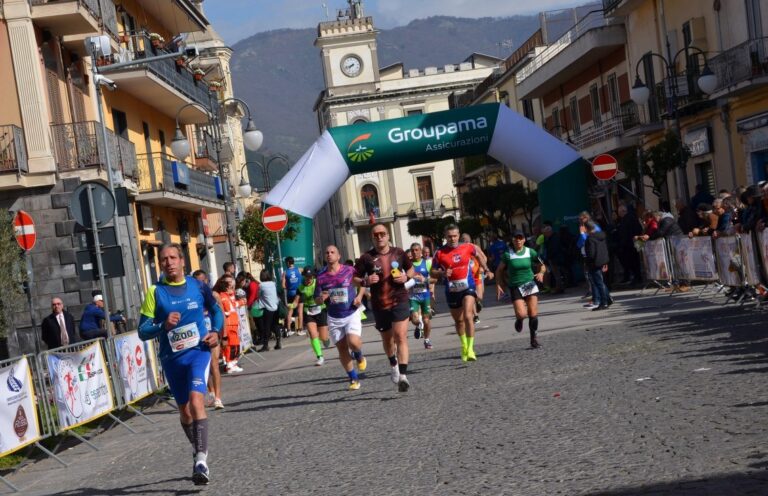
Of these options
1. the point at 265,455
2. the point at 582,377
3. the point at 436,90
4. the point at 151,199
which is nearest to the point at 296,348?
the point at 151,199

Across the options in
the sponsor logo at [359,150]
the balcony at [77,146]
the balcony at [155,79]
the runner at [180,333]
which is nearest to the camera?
the runner at [180,333]

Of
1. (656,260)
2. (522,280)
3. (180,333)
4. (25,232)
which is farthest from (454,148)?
(180,333)

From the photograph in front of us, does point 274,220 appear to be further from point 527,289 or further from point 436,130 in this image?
point 527,289

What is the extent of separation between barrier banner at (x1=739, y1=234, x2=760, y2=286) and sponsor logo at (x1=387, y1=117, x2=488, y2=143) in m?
13.4

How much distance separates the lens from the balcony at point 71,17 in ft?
88.6

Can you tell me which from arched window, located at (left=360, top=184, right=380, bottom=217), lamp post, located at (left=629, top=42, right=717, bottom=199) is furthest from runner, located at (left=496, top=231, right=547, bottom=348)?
arched window, located at (left=360, top=184, right=380, bottom=217)

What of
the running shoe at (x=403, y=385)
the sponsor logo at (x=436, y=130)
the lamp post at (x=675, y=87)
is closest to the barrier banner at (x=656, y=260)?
the lamp post at (x=675, y=87)

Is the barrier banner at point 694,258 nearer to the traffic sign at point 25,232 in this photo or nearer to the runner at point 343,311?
the runner at point 343,311

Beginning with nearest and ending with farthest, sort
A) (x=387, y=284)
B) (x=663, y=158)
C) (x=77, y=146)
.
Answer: (x=387, y=284)
(x=77, y=146)
(x=663, y=158)

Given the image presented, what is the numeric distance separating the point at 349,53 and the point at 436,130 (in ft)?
249

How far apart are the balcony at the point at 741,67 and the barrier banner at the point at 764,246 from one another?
42.2ft

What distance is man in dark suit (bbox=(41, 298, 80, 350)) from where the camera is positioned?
2186cm

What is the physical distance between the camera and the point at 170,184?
116ft

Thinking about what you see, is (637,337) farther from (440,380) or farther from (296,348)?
(296,348)
